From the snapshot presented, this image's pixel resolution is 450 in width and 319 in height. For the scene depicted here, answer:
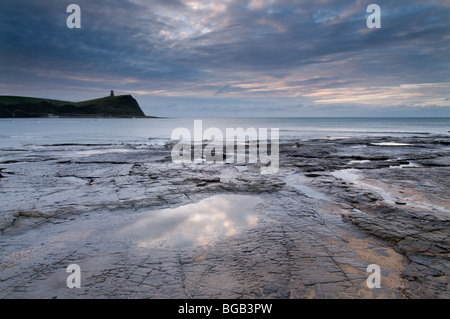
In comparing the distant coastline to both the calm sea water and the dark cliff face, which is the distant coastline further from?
the calm sea water

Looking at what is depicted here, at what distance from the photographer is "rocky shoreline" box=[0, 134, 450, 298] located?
155 inches

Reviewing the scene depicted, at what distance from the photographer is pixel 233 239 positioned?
219 inches

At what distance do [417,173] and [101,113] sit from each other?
20920cm

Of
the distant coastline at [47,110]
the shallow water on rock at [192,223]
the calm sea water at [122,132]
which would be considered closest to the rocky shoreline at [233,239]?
the shallow water on rock at [192,223]

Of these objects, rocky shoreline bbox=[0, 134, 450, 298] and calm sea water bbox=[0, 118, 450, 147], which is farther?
calm sea water bbox=[0, 118, 450, 147]

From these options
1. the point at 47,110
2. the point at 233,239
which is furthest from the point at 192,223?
the point at 47,110

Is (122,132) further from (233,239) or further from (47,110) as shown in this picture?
(47,110)

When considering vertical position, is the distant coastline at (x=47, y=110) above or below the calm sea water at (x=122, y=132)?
above

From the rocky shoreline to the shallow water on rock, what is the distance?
0.06 meters

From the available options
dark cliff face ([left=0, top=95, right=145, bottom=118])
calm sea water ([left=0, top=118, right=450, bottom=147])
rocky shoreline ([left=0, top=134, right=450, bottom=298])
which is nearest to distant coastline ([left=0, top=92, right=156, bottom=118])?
dark cliff face ([left=0, top=95, right=145, bottom=118])

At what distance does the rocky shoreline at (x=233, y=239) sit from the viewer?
393cm

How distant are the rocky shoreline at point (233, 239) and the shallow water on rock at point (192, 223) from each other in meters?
0.06

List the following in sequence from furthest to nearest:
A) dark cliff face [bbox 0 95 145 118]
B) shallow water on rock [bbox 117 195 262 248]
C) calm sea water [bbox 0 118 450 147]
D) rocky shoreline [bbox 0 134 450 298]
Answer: dark cliff face [bbox 0 95 145 118], calm sea water [bbox 0 118 450 147], shallow water on rock [bbox 117 195 262 248], rocky shoreline [bbox 0 134 450 298]

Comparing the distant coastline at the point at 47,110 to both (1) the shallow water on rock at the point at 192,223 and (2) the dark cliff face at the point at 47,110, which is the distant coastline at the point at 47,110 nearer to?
(2) the dark cliff face at the point at 47,110
